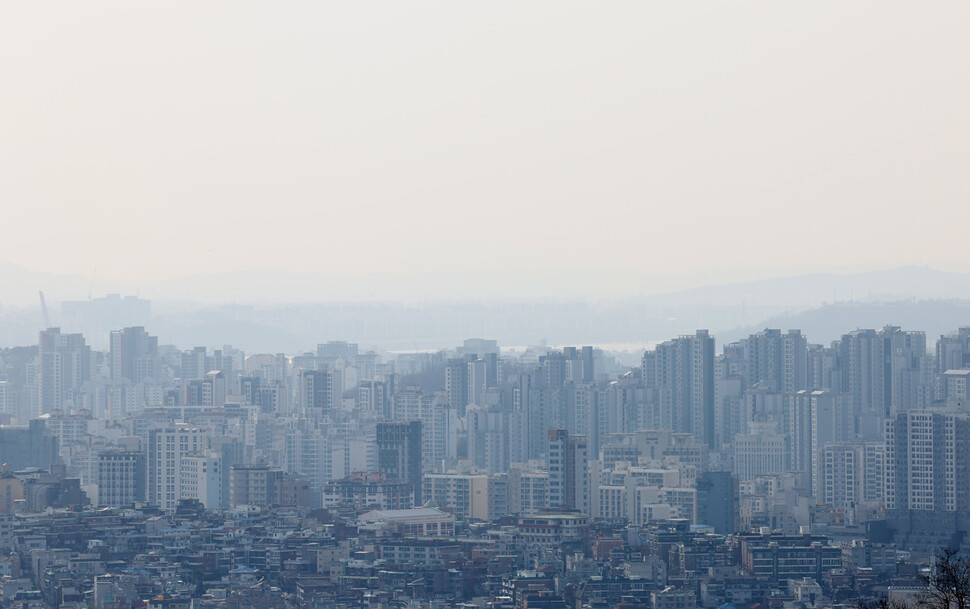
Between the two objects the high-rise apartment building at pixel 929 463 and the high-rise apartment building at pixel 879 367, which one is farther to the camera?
the high-rise apartment building at pixel 879 367

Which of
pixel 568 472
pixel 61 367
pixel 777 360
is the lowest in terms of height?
pixel 568 472

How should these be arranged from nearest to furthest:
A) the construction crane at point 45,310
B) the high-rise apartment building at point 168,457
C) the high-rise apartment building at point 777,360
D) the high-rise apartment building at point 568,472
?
the high-rise apartment building at point 568,472 < the high-rise apartment building at point 168,457 < the high-rise apartment building at point 777,360 < the construction crane at point 45,310

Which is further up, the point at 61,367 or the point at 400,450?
the point at 61,367

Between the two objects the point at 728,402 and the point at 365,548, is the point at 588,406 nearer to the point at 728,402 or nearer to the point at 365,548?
the point at 728,402

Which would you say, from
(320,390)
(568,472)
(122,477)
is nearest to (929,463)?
(568,472)

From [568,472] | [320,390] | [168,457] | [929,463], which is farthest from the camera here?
[320,390]

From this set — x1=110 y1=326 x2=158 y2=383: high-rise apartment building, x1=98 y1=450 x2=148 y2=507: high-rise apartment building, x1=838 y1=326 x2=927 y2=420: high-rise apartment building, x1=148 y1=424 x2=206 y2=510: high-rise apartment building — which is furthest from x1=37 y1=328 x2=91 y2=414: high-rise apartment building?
x1=838 y1=326 x2=927 y2=420: high-rise apartment building

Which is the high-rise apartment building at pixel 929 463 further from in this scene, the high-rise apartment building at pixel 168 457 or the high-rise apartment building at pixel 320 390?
the high-rise apartment building at pixel 320 390

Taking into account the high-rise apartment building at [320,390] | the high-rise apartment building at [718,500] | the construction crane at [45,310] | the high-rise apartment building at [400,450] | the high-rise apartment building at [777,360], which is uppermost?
the construction crane at [45,310]

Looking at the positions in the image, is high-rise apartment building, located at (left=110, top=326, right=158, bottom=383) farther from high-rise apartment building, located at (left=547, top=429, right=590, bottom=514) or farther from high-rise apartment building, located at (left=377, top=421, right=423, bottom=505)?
high-rise apartment building, located at (left=547, top=429, right=590, bottom=514)

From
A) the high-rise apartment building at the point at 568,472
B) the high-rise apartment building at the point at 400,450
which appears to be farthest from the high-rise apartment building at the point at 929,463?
the high-rise apartment building at the point at 400,450

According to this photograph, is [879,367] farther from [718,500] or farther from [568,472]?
[718,500]

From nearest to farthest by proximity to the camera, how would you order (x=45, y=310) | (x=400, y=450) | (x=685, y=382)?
(x=400, y=450) < (x=685, y=382) < (x=45, y=310)
